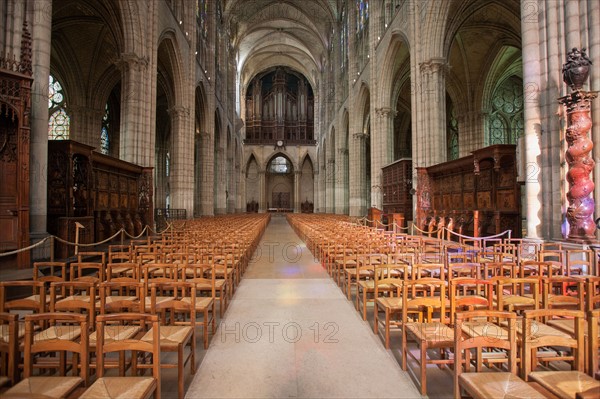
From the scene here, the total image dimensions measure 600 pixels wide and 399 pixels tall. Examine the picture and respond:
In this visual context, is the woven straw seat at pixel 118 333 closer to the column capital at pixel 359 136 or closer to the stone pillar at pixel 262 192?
the column capital at pixel 359 136

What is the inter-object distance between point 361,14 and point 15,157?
79.3ft

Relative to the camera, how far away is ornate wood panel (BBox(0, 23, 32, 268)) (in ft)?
22.0

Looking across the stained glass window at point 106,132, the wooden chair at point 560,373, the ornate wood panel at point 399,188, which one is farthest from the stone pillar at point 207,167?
the wooden chair at point 560,373

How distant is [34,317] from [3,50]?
751 centimetres

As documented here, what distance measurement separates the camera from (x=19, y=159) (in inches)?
269

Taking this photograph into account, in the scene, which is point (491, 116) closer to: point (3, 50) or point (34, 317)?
point (3, 50)

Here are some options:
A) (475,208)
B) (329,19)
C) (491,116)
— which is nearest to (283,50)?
(329,19)

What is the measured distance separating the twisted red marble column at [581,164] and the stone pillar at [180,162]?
17.9 meters

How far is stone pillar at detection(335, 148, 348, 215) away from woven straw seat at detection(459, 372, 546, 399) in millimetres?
30708

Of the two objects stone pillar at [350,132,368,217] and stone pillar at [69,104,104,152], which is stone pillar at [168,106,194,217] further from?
stone pillar at [350,132,368,217]

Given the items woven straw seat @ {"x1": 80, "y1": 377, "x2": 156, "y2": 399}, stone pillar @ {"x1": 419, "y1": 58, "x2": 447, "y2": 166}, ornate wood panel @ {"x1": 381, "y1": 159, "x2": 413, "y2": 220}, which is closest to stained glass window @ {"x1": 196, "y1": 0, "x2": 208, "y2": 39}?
ornate wood panel @ {"x1": 381, "y1": 159, "x2": 413, "y2": 220}

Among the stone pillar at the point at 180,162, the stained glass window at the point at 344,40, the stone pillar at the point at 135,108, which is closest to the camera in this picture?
the stone pillar at the point at 135,108

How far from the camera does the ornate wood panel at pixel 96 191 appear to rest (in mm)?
8766

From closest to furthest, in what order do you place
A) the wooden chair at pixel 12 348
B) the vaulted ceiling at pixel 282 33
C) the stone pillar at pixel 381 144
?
1. the wooden chair at pixel 12 348
2. the stone pillar at pixel 381 144
3. the vaulted ceiling at pixel 282 33
